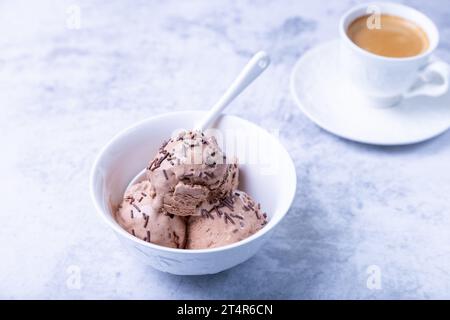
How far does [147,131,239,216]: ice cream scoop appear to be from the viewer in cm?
93

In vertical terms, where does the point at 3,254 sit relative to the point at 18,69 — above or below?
below

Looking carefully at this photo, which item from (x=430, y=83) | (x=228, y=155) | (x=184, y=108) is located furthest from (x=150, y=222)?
(x=430, y=83)

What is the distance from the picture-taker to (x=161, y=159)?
0.95 metres

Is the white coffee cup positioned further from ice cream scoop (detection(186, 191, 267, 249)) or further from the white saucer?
Answer: ice cream scoop (detection(186, 191, 267, 249))

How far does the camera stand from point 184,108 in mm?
1304

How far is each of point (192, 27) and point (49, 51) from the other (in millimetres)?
382

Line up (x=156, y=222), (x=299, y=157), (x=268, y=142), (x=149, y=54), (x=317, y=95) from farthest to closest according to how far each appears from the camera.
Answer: (x=149, y=54), (x=317, y=95), (x=299, y=157), (x=268, y=142), (x=156, y=222)

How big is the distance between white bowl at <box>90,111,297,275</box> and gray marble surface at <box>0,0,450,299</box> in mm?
92

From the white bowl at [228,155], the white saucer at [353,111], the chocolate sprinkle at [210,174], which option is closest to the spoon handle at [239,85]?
the white bowl at [228,155]

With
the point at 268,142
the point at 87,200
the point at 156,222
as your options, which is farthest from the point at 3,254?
the point at 268,142

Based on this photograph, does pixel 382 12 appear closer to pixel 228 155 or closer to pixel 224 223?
pixel 228 155

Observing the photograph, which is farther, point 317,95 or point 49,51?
point 49,51

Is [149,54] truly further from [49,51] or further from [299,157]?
[299,157]
